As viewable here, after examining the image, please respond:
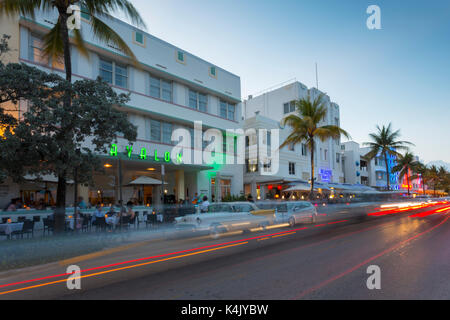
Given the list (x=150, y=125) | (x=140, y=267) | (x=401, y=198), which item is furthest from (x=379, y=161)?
(x=140, y=267)

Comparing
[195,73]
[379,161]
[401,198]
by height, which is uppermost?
[195,73]

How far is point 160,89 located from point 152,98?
153cm

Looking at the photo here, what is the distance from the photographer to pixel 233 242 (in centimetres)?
1145

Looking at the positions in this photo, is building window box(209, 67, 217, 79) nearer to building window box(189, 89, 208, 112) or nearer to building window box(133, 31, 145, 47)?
building window box(189, 89, 208, 112)

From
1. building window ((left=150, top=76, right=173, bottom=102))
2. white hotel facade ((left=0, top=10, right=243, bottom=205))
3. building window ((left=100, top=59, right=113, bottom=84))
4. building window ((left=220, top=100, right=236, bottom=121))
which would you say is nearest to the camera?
white hotel facade ((left=0, top=10, right=243, bottom=205))

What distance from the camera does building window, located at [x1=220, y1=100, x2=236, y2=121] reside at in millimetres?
30672

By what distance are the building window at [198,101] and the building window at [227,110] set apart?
221cm

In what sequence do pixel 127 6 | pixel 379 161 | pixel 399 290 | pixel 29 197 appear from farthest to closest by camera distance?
1. pixel 379 161
2. pixel 29 197
3. pixel 127 6
4. pixel 399 290

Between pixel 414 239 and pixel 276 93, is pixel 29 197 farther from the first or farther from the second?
pixel 276 93

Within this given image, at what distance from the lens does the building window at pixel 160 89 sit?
24.8 m

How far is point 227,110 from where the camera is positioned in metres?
31.2

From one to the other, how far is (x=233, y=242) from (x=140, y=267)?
4355 millimetres

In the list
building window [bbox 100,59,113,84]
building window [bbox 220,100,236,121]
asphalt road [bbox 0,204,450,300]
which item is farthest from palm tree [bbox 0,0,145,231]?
building window [bbox 220,100,236,121]

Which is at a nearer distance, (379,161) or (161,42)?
(161,42)
